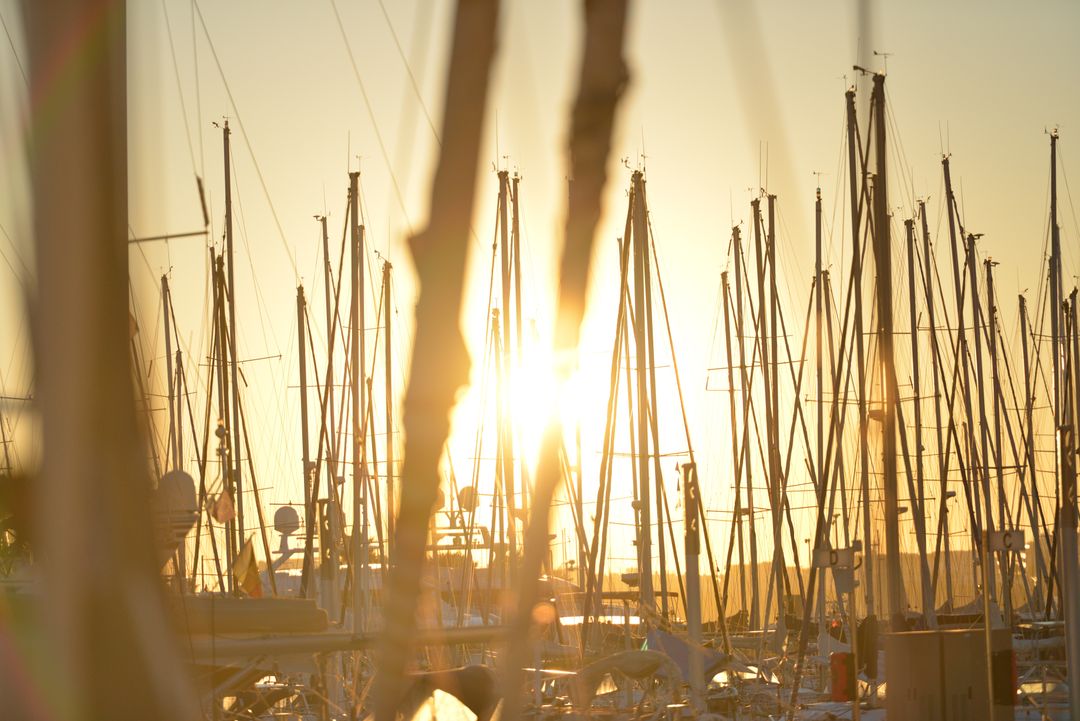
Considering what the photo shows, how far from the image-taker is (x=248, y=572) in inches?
760

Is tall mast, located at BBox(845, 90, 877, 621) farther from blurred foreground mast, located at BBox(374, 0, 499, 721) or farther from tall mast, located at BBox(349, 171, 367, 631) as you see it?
blurred foreground mast, located at BBox(374, 0, 499, 721)

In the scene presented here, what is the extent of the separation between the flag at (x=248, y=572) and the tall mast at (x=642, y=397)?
7.12 meters

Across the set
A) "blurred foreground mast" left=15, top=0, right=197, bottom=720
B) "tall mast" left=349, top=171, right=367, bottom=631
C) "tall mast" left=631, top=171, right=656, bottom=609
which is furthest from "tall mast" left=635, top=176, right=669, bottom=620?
"blurred foreground mast" left=15, top=0, right=197, bottom=720

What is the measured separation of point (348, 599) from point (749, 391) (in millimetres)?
12707

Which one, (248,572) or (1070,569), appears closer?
(1070,569)

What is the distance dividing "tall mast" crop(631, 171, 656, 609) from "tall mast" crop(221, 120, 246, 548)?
26.4ft

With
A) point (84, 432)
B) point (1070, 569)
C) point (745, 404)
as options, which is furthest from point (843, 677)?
point (745, 404)

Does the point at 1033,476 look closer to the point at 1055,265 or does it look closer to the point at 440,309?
the point at 1055,265

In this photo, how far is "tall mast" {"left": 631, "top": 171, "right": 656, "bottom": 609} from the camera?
76.0ft

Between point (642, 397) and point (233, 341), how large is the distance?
8.34 meters

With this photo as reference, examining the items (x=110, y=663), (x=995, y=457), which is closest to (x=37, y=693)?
(x=110, y=663)

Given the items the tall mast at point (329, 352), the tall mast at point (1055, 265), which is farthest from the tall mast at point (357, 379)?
the tall mast at point (1055, 265)

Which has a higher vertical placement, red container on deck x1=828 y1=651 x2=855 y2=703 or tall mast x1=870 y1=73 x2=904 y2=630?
tall mast x1=870 y1=73 x2=904 y2=630

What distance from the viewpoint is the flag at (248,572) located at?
751 inches
